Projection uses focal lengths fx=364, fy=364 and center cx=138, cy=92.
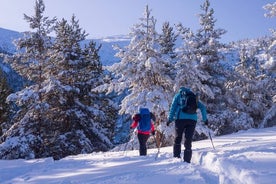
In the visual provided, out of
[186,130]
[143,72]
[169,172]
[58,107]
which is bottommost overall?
[169,172]

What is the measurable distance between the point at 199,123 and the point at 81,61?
9688mm

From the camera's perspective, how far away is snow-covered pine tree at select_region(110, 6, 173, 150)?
2036 cm

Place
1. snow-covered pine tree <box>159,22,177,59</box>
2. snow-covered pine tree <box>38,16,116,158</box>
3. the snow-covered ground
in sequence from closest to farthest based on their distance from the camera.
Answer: the snow-covered ground
snow-covered pine tree <box>38,16,116,158</box>
snow-covered pine tree <box>159,22,177,59</box>

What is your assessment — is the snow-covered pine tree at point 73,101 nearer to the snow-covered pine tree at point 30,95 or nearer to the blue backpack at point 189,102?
the snow-covered pine tree at point 30,95

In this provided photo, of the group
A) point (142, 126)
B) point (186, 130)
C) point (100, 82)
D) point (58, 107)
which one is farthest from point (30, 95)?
point (186, 130)

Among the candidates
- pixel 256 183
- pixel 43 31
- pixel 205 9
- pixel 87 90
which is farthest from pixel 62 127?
pixel 256 183

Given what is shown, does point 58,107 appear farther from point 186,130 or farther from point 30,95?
point 186,130

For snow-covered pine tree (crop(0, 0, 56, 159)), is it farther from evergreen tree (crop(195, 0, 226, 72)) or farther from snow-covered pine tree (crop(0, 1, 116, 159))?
evergreen tree (crop(195, 0, 226, 72))

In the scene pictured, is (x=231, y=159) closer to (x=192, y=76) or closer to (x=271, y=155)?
(x=271, y=155)

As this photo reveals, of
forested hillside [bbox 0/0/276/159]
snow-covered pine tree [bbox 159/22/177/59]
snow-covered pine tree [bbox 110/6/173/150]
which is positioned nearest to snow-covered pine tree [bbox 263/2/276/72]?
forested hillside [bbox 0/0/276/159]

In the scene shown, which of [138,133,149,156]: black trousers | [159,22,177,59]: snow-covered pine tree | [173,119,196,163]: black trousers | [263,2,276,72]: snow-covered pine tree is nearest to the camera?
[173,119,196,163]: black trousers

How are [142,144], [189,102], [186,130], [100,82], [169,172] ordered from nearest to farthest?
[169,172], [189,102], [186,130], [142,144], [100,82]

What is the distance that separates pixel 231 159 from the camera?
7320 mm

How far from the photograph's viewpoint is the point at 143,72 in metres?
21.1
